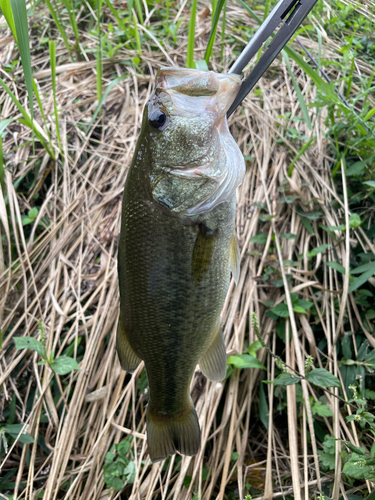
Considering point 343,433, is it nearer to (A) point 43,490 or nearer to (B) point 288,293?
(B) point 288,293

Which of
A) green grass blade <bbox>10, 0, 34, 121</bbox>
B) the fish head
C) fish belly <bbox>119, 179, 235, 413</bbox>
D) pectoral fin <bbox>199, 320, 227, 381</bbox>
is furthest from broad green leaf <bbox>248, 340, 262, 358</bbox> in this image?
green grass blade <bbox>10, 0, 34, 121</bbox>

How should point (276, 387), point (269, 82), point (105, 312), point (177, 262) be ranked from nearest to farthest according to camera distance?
point (177, 262) → point (276, 387) → point (105, 312) → point (269, 82)

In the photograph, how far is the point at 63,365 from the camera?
6.68 feet

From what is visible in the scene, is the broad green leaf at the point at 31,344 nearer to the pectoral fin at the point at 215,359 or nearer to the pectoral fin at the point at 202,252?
the pectoral fin at the point at 215,359

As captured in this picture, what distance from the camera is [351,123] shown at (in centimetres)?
239

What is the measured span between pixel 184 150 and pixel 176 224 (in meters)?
0.26

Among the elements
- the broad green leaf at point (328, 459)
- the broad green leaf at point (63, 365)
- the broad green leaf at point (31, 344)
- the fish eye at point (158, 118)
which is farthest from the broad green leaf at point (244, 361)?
the fish eye at point (158, 118)

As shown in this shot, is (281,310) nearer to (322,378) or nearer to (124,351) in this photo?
(322,378)

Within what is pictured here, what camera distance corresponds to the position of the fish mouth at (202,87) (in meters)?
1.18

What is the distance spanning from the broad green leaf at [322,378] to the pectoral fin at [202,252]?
0.77m

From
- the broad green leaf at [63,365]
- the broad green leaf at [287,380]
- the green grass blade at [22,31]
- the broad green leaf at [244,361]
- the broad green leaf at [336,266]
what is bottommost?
the broad green leaf at [63,365]

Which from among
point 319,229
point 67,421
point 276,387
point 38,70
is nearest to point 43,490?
point 67,421

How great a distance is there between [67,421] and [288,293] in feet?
4.74

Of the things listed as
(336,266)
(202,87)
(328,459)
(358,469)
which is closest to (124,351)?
(202,87)
